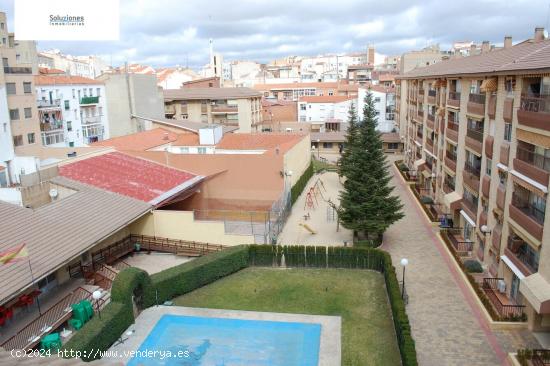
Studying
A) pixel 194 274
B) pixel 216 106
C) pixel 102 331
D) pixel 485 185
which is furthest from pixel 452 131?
pixel 216 106

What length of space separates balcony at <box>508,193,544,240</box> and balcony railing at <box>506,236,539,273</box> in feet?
3.55

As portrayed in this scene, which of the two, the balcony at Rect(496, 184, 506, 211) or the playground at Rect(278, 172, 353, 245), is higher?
the balcony at Rect(496, 184, 506, 211)

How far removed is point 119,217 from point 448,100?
2337 centimetres

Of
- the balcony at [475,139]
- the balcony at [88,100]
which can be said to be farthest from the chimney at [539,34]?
the balcony at [88,100]

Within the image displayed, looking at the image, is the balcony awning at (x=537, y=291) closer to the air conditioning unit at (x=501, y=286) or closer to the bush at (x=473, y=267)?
the air conditioning unit at (x=501, y=286)

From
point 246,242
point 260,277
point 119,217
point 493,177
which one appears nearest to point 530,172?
point 493,177

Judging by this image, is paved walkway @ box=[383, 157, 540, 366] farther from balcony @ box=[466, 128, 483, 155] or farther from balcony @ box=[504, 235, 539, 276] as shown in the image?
balcony @ box=[466, 128, 483, 155]

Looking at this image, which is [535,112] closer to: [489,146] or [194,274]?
[489,146]

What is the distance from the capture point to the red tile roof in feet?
93.4

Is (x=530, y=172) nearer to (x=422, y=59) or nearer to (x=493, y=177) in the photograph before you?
(x=493, y=177)

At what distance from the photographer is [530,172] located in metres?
18.4

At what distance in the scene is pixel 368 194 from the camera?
27594 mm

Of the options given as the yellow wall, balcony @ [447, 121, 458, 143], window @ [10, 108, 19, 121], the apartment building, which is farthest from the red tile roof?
balcony @ [447, 121, 458, 143]

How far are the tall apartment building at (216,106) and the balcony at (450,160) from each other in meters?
34.0
